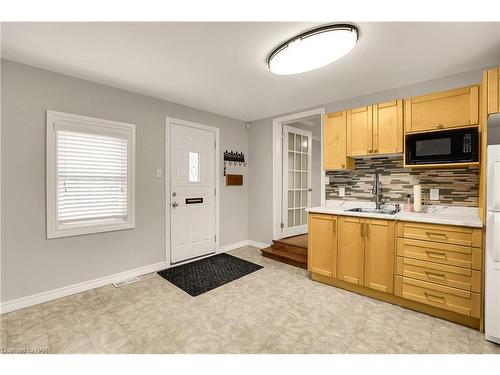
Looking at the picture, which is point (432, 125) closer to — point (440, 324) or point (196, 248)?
point (440, 324)

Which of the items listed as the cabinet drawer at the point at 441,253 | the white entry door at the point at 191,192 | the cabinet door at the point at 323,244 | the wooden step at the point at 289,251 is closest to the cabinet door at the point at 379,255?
the cabinet drawer at the point at 441,253

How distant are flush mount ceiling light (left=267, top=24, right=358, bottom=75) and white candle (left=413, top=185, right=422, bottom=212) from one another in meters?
1.66

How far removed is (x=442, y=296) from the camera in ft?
7.00

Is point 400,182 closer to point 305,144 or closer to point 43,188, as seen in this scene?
point 305,144

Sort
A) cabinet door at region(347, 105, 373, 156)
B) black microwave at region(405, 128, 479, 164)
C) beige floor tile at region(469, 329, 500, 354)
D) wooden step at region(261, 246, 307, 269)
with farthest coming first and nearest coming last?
wooden step at region(261, 246, 307, 269) → cabinet door at region(347, 105, 373, 156) → black microwave at region(405, 128, 479, 164) → beige floor tile at region(469, 329, 500, 354)

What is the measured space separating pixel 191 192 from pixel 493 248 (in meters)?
3.40

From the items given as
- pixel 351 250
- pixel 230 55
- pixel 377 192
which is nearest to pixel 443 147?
pixel 377 192

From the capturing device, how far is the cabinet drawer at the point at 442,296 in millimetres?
1997

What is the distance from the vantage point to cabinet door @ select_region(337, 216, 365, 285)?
2611mm

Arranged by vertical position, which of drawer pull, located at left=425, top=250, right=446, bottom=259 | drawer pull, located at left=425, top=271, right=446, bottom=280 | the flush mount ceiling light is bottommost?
drawer pull, located at left=425, top=271, right=446, bottom=280

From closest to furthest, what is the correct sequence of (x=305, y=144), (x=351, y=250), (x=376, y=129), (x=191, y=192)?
1. (x=351, y=250)
2. (x=376, y=129)
3. (x=191, y=192)
4. (x=305, y=144)

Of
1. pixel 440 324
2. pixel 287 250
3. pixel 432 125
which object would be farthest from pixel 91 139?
pixel 440 324

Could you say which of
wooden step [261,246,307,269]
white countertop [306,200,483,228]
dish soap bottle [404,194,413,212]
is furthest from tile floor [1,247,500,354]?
dish soap bottle [404,194,413,212]

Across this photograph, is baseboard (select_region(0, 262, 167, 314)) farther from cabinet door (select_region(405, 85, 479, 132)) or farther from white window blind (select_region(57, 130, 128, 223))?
cabinet door (select_region(405, 85, 479, 132))
